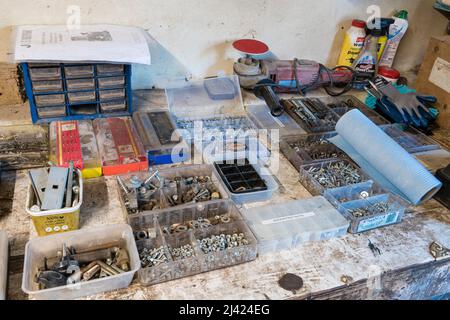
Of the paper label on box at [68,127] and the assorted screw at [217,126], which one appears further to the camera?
the assorted screw at [217,126]

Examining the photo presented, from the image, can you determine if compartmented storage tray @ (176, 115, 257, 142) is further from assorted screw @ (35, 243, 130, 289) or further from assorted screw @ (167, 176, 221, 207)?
assorted screw @ (35, 243, 130, 289)

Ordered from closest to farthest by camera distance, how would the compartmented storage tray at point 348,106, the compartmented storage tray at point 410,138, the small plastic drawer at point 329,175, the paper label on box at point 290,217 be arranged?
the paper label on box at point 290,217, the small plastic drawer at point 329,175, the compartmented storage tray at point 410,138, the compartmented storage tray at point 348,106

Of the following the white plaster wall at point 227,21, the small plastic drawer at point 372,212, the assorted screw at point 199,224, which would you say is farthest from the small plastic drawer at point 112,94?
the small plastic drawer at point 372,212

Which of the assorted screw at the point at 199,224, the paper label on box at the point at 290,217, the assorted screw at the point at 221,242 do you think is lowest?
the assorted screw at the point at 221,242

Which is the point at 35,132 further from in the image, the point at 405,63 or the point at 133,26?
the point at 405,63

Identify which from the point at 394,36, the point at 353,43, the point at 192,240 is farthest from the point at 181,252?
the point at 394,36

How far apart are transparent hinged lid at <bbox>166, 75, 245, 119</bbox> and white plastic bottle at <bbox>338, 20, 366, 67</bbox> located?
1.60 feet

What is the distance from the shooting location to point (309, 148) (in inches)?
49.6

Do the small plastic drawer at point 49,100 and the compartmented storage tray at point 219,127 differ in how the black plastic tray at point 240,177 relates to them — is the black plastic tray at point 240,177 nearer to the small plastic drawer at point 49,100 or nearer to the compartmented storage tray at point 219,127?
the compartmented storage tray at point 219,127

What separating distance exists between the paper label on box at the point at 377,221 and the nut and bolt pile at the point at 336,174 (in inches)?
5.7

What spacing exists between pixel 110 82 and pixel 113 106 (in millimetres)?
80

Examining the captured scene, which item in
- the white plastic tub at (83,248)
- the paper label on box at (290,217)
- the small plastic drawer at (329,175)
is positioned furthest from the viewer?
the small plastic drawer at (329,175)

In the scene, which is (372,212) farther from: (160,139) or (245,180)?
(160,139)

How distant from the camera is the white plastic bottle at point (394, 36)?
1.59 metres
